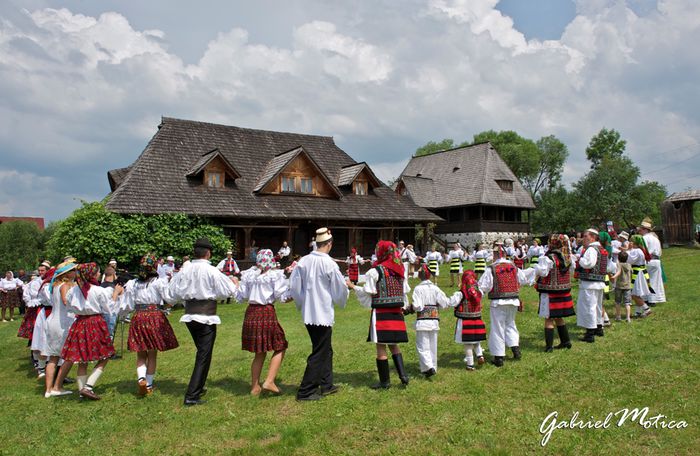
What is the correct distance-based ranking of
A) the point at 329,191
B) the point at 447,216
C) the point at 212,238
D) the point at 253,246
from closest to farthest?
the point at 212,238
the point at 253,246
the point at 329,191
the point at 447,216

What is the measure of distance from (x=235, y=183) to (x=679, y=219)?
27127mm

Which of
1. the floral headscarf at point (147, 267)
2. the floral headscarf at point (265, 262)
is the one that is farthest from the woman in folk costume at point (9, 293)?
the floral headscarf at point (265, 262)

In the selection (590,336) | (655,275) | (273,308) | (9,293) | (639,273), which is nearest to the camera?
(273,308)

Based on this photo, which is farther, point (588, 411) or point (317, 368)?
point (317, 368)

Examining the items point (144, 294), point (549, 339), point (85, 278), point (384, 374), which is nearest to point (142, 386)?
point (144, 294)

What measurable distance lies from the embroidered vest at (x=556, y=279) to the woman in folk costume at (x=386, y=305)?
2.87 m

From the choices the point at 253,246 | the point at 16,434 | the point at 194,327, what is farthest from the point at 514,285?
the point at 253,246

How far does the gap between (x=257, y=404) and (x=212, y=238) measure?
15.2 metres

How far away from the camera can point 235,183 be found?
24.4m

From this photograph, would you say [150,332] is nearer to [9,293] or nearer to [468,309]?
[468,309]

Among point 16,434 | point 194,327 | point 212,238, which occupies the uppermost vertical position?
point 212,238

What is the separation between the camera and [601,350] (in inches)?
309

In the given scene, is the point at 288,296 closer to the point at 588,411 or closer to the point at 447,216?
the point at 588,411

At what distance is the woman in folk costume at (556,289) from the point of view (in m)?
8.05
